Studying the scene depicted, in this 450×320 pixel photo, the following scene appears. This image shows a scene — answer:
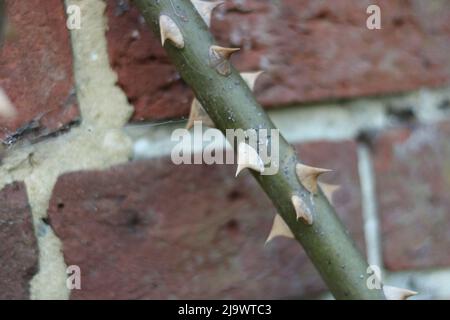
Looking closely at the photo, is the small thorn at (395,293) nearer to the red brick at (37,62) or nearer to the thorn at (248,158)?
the thorn at (248,158)

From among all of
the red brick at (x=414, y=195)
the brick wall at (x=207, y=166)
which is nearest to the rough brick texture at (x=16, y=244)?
the brick wall at (x=207, y=166)

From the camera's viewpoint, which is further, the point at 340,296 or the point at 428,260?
the point at 428,260

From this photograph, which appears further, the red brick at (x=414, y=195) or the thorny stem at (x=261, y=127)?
the red brick at (x=414, y=195)

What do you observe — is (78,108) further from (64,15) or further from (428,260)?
(428,260)

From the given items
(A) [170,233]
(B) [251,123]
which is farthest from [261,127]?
(A) [170,233]

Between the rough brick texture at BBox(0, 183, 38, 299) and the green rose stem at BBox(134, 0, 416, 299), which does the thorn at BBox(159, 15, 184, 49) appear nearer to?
the green rose stem at BBox(134, 0, 416, 299)
